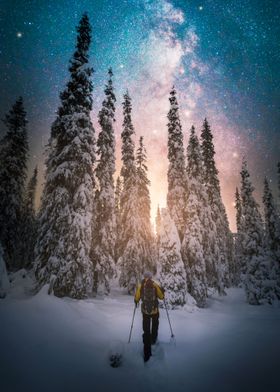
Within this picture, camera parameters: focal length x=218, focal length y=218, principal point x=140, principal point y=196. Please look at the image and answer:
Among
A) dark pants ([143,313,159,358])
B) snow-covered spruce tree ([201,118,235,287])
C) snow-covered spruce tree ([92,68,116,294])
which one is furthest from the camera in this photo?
snow-covered spruce tree ([201,118,235,287])

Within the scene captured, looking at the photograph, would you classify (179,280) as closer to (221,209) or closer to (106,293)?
(106,293)

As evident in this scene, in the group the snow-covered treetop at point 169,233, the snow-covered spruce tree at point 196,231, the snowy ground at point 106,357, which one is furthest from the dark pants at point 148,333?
the snow-covered spruce tree at point 196,231

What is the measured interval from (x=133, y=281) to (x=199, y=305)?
6.79 meters

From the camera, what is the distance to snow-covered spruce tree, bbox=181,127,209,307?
16594mm

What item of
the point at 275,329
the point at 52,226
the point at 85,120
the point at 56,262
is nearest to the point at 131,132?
the point at 85,120

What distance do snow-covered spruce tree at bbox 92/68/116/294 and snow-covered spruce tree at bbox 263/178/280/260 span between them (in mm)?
19374

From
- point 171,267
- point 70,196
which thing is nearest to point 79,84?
point 70,196

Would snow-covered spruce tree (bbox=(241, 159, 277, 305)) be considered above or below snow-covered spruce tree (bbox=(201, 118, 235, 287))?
below

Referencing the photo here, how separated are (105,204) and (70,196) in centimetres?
533

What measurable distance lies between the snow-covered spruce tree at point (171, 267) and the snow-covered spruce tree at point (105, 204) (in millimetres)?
5084

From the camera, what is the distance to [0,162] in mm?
22016

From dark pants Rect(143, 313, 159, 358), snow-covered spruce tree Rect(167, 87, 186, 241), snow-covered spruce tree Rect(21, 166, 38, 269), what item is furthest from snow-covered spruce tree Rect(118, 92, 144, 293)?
snow-covered spruce tree Rect(21, 166, 38, 269)

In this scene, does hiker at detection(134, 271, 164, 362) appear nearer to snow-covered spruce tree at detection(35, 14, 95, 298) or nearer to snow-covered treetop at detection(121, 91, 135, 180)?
snow-covered spruce tree at detection(35, 14, 95, 298)

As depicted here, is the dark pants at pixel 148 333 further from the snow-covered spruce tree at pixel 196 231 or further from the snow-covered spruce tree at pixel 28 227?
the snow-covered spruce tree at pixel 28 227
